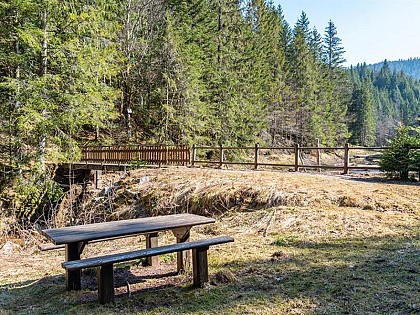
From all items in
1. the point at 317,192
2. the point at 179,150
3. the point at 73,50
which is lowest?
the point at 317,192

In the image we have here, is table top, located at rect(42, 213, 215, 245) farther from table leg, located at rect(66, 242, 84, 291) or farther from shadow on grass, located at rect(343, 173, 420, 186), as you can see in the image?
shadow on grass, located at rect(343, 173, 420, 186)

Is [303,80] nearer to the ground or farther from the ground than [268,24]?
nearer to the ground

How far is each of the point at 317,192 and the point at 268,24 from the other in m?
29.2

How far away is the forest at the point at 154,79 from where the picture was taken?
11.1m

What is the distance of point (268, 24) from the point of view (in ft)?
112

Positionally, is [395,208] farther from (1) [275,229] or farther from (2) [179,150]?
(2) [179,150]

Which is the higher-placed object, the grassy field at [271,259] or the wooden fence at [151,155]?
the wooden fence at [151,155]

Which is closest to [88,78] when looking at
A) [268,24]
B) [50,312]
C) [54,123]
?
[54,123]

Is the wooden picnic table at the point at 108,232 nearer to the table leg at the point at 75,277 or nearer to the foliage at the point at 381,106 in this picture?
the table leg at the point at 75,277

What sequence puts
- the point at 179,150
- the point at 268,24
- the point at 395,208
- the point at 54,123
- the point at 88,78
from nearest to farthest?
the point at 395,208 < the point at 54,123 < the point at 88,78 < the point at 179,150 < the point at 268,24

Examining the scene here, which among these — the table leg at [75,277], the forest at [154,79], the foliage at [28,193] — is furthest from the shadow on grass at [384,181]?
the foliage at [28,193]

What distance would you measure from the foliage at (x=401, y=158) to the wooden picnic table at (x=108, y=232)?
7.90 metres

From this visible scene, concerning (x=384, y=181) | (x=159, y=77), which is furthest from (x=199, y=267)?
(x=159, y=77)

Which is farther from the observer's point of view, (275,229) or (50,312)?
(275,229)
